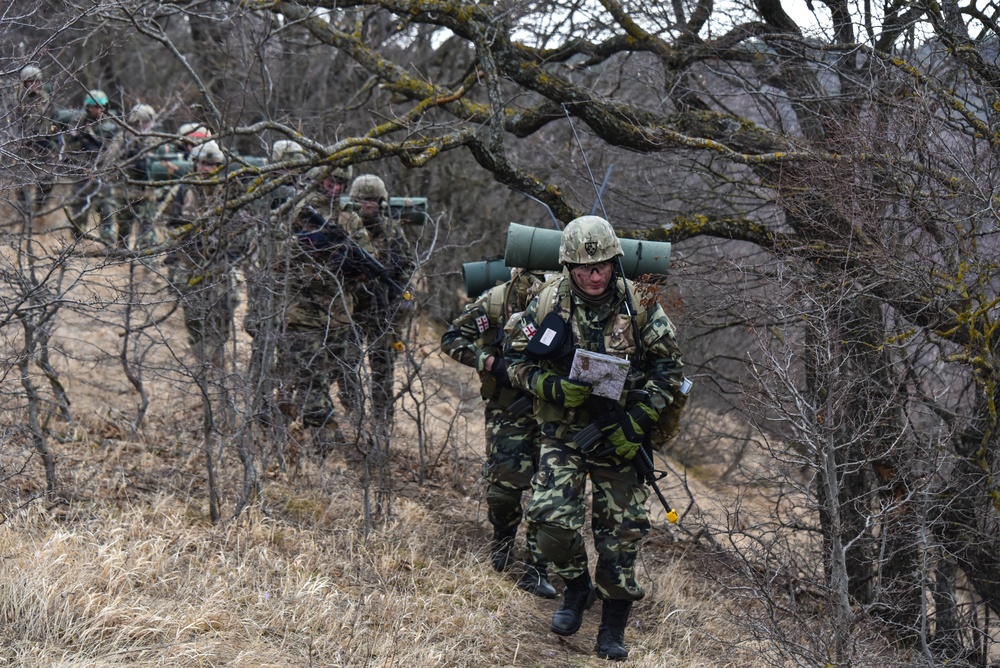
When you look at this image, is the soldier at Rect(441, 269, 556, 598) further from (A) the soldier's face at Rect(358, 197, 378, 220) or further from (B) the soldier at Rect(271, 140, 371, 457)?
(A) the soldier's face at Rect(358, 197, 378, 220)

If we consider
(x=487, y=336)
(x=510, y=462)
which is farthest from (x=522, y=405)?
(x=487, y=336)

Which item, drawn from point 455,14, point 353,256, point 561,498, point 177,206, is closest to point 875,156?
point 561,498

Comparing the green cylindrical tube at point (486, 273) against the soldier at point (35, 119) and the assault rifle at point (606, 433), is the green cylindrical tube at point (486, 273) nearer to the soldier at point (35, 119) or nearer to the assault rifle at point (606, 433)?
the assault rifle at point (606, 433)

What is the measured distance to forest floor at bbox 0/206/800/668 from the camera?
408cm

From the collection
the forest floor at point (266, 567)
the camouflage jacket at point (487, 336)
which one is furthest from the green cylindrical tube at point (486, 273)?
the forest floor at point (266, 567)

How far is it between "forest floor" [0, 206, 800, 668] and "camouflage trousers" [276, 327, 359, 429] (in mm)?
244

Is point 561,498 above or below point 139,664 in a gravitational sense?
above

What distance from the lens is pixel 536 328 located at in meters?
4.96

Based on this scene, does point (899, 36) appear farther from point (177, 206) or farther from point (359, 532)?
point (177, 206)

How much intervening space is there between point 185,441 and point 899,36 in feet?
17.0

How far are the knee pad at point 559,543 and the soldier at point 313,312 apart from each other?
1707 mm

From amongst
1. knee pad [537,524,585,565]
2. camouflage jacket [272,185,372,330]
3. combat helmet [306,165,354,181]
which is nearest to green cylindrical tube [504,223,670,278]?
camouflage jacket [272,185,372,330]

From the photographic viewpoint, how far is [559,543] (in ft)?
16.1

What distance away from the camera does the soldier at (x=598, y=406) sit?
480cm
